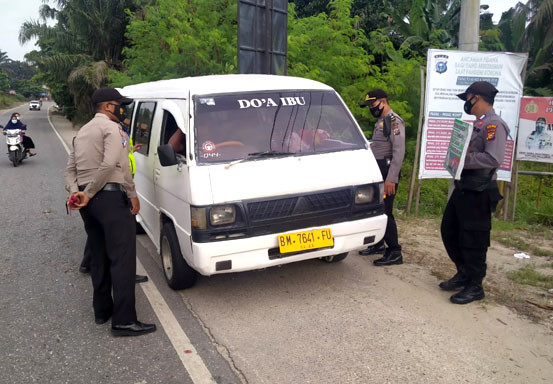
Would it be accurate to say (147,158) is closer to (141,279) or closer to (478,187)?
(141,279)

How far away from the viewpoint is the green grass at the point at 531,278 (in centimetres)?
482

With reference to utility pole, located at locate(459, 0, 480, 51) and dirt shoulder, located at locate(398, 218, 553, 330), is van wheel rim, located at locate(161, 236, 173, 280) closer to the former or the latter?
dirt shoulder, located at locate(398, 218, 553, 330)

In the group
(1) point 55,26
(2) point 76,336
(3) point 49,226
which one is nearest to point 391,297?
(2) point 76,336

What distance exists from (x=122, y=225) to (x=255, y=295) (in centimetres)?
146

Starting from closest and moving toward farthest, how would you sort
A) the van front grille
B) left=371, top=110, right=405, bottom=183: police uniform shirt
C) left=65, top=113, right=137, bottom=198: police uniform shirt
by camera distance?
left=65, top=113, right=137, bottom=198: police uniform shirt, the van front grille, left=371, top=110, right=405, bottom=183: police uniform shirt

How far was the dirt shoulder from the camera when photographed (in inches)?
174

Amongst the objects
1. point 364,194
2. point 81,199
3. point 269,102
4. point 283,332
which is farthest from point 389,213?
point 81,199

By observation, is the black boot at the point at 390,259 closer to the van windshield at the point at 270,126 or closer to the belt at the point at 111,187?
the van windshield at the point at 270,126

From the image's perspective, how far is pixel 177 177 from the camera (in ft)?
14.5

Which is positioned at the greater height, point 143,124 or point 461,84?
point 461,84

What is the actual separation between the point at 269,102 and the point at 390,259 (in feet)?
7.23

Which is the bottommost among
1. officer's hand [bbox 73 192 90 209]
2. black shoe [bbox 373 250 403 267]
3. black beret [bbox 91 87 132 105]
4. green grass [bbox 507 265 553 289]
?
green grass [bbox 507 265 553 289]

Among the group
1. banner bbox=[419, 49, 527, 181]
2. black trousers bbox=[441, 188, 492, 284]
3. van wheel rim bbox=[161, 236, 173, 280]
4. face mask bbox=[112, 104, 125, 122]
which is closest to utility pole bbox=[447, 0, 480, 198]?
banner bbox=[419, 49, 527, 181]

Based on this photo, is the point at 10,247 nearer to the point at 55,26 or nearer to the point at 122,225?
the point at 122,225
